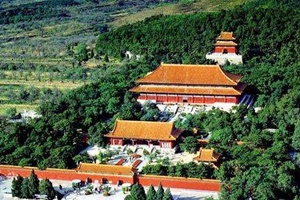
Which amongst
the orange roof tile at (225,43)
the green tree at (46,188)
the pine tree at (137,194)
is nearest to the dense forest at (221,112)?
the orange roof tile at (225,43)

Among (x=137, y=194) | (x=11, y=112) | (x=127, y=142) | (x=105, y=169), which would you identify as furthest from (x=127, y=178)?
(x=11, y=112)

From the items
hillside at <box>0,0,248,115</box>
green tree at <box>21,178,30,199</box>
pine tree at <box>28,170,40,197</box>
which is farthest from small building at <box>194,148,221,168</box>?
hillside at <box>0,0,248,115</box>

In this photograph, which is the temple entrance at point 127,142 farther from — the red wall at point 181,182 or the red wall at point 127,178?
the red wall at point 181,182

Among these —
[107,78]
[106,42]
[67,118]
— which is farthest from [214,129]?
[106,42]

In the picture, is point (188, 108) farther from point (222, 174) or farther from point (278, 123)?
point (222, 174)

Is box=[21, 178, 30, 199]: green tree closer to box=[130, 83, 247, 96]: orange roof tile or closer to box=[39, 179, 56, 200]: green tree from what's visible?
box=[39, 179, 56, 200]: green tree

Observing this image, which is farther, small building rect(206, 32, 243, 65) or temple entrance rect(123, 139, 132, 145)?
small building rect(206, 32, 243, 65)

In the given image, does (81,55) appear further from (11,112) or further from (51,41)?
(11,112)
